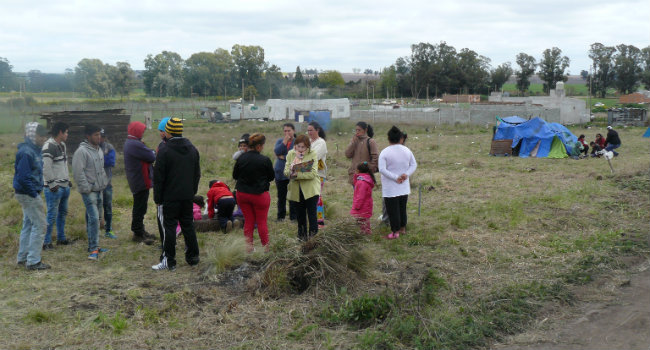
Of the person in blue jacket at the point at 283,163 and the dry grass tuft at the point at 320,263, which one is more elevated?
the person in blue jacket at the point at 283,163

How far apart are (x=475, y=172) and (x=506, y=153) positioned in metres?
5.74

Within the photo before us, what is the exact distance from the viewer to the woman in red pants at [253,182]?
6.60 meters

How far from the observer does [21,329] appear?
4.59m

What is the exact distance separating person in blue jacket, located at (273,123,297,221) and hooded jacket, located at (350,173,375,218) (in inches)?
38.2

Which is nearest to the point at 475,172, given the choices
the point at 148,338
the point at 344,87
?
the point at 148,338

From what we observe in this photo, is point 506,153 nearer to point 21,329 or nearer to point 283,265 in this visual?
point 283,265

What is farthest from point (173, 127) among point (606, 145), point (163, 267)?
point (606, 145)

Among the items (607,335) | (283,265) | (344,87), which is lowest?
(607,335)

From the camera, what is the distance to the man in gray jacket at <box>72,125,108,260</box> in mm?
6848

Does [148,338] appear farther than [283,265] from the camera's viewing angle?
No

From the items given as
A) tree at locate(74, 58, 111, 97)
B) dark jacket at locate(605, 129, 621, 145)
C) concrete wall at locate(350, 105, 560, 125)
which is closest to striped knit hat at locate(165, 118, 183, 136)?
dark jacket at locate(605, 129, 621, 145)

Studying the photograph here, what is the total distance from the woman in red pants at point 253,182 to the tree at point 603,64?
87.0 meters

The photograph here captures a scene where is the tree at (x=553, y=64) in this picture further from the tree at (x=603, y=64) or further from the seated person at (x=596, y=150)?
the seated person at (x=596, y=150)

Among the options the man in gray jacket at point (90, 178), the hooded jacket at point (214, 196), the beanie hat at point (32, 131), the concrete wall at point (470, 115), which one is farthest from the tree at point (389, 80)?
the beanie hat at point (32, 131)
